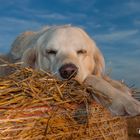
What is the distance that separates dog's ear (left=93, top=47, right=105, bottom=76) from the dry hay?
1.77 metres

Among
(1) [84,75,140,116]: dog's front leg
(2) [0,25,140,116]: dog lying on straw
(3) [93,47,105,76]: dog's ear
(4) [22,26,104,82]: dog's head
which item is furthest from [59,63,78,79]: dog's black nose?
(3) [93,47,105,76]: dog's ear

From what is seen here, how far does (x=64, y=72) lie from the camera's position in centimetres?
450

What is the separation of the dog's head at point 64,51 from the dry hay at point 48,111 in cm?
117

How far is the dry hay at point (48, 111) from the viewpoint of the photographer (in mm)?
3381

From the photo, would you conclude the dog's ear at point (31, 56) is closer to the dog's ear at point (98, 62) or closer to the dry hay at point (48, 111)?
the dog's ear at point (98, 62)

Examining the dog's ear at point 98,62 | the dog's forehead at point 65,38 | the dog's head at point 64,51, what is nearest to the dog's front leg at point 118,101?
the dog's head at point 64,51

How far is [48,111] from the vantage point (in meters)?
3.48

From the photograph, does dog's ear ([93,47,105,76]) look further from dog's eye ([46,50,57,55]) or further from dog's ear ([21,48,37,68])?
dog's ear ([21,48,37,68])

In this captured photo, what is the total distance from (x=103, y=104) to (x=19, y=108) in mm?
891

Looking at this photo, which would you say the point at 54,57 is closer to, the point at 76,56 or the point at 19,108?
the point at 76,56

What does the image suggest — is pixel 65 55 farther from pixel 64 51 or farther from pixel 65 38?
pixel 65 38

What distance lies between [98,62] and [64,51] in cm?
70

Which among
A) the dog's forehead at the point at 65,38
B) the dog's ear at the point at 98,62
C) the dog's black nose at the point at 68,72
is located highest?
the dog's forehead at the point at 65,38

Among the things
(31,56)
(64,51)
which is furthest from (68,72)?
(31,56)
